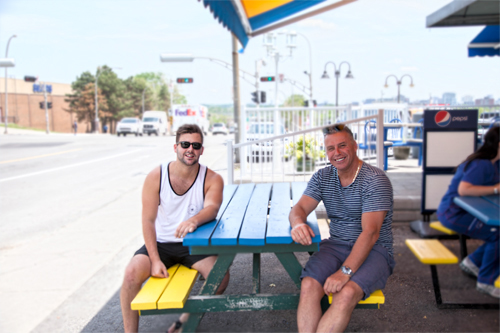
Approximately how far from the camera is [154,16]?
3.38 metres

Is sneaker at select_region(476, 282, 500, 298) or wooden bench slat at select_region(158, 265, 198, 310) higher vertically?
wooden bench slat at select_region(158, 265, 198, 310)

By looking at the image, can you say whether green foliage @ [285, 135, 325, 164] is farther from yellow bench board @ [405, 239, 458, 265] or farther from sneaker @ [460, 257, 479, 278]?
yellow bench board @ [405, 239, 458, 265]

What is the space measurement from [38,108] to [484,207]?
43.8 meters

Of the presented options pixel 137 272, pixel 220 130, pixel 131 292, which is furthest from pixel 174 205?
pixel 220 130

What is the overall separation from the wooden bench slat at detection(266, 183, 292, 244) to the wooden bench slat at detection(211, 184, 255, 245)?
7.7 inches

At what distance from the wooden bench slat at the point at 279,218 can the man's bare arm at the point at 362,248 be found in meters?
0.32

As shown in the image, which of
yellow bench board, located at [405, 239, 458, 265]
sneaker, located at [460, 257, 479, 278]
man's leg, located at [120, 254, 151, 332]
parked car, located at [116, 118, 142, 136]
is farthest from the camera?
parked car, located at [116, 118, 142, 136]

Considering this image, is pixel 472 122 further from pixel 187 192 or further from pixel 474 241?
pixel 187 192

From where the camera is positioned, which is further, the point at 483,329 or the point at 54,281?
the point at 54,281

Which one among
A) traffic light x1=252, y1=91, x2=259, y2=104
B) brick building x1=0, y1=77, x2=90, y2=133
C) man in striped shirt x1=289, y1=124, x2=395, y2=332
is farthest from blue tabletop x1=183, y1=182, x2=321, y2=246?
brick building x1=0, y1=77, x2=90, y2=133

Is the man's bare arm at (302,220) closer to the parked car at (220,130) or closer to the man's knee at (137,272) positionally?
the man's knee at (137,272)

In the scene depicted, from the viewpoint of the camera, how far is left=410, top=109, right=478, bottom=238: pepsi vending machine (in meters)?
4.40

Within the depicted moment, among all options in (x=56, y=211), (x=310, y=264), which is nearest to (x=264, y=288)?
(x=310, y=264)

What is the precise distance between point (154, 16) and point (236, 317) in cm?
256
